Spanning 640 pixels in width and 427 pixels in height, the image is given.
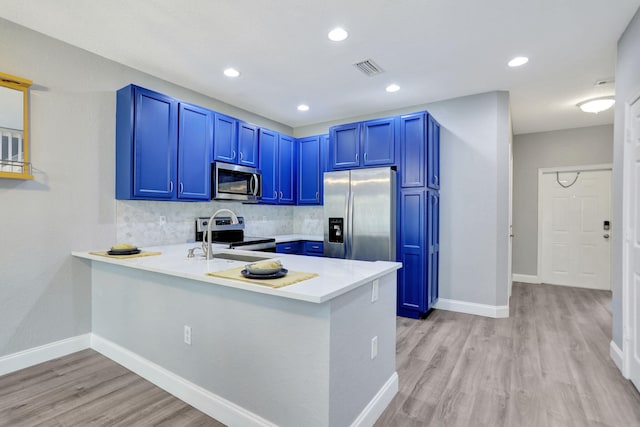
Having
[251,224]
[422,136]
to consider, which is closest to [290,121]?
[251,224]

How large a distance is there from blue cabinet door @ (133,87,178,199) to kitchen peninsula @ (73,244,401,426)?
870 millimetres

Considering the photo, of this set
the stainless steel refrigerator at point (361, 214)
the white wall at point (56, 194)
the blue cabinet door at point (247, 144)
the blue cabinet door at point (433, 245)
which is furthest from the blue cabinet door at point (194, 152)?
the blue cabinet door at point (433, 245)

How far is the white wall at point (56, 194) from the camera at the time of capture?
2.48m

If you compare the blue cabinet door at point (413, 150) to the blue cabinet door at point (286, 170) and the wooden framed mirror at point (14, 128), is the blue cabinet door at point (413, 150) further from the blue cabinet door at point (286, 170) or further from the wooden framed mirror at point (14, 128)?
the wooden framed mirror at point (14, 128)

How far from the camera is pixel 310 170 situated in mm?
4941

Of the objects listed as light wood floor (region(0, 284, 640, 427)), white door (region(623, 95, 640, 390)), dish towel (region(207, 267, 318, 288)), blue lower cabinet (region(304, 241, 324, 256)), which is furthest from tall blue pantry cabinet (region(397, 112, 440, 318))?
dish towel (region(207, 267, 318, 288))

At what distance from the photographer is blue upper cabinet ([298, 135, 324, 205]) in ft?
15.9

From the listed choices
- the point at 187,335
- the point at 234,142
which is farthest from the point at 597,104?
the point at 187,335

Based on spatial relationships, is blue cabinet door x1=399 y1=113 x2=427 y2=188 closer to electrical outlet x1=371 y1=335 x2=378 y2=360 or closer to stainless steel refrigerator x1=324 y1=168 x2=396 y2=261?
stainless steel refrigerator x1=324 y1=168 x2=396 y2=261

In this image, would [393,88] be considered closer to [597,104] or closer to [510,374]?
[597,104]

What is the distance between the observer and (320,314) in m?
1.52

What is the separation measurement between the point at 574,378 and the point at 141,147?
413 cm

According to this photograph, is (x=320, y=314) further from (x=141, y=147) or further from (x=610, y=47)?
(x=610, y=47)

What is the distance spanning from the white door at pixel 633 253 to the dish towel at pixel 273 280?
2.34 metres
